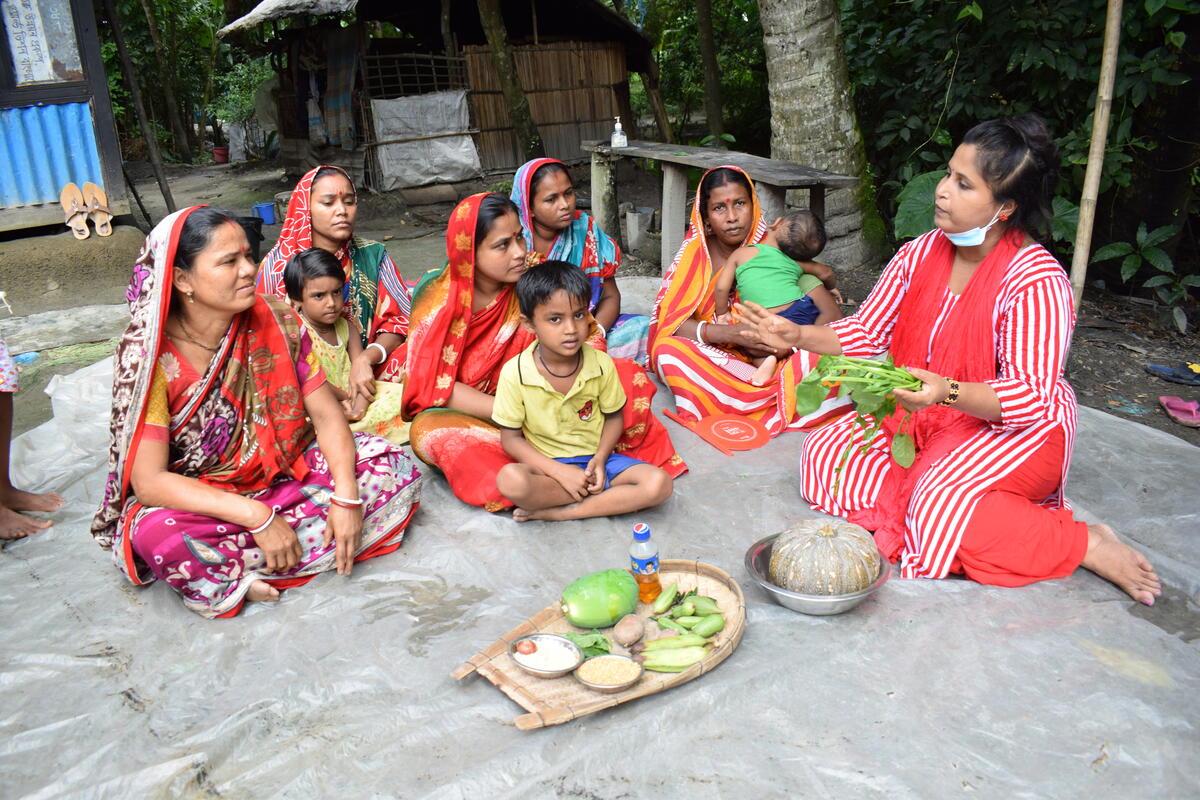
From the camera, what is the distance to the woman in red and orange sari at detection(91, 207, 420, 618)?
264cm

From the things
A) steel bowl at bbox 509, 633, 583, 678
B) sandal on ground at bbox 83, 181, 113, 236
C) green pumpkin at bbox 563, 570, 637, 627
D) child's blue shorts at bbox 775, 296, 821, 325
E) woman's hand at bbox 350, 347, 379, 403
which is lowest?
steel bowl at bbox 509, 633, 583, 678

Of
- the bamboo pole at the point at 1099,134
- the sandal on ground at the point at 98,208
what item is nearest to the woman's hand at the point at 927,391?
the bamboo pole at the point at 1099,134

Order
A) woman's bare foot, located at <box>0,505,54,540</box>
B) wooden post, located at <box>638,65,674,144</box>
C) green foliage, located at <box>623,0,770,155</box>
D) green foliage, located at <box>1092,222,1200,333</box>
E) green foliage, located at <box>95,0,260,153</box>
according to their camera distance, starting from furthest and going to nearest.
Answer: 1. green foliage, located at <box>95,0,260,153</box>
2. wooden post, located at <box>638,65,674,144</box>
3. green foliage, located at <box>623,0,770,155</box>
4. green foliage, located at <box>1092,222,1200,333</box>
5. woman's bare foot, located at <box>0,505,54,540</box>

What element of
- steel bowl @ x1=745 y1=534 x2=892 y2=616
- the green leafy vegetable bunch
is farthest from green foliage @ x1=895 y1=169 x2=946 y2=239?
steel bowl @ x1=745 y1=534 x2=892 y2=616

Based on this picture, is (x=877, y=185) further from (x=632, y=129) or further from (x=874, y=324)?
(x=632, y=129)

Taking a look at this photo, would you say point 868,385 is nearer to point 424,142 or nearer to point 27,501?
point 27,501

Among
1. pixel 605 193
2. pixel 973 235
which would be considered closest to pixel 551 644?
pixel 973 235

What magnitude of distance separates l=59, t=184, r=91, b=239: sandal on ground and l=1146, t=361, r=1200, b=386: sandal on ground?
7907 mm

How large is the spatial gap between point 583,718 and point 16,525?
2.42m

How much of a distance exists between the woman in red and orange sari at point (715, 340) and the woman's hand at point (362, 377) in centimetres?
137

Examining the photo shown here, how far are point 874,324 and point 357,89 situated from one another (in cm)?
984

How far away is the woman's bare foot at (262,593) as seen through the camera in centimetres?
273

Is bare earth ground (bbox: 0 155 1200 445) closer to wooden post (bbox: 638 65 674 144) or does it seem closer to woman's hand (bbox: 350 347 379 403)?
wooden post (bbox: 638 65 674 144)

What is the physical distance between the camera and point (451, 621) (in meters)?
2.63
